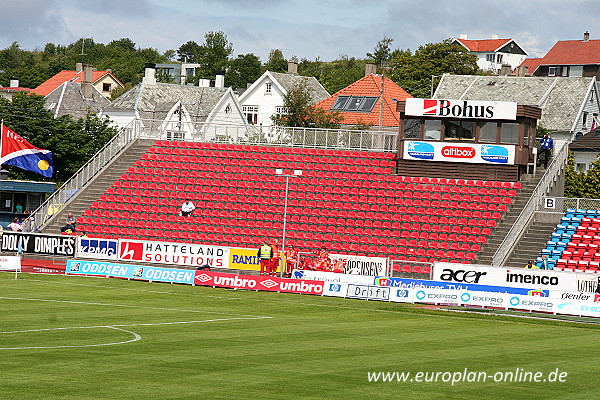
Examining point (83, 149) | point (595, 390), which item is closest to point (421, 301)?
point (595, 390)

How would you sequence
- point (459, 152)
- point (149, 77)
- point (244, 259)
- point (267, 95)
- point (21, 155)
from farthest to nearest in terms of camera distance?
point (267, 95) → point (149, 77) → point (21, 155) → point (459, 152) → point (244, 259)

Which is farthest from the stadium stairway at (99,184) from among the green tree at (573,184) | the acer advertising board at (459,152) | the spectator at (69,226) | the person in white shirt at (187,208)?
the green tree at (573,184)

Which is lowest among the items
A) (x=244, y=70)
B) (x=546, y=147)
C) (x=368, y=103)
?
(x=546, y=147)

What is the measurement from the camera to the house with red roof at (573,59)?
398ft

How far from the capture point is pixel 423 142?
49.2 meters

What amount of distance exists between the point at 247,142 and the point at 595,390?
1560 inches

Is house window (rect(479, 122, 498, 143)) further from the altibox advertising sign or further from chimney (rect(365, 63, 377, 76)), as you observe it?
chimney (rect(365, 63, 377, 76))

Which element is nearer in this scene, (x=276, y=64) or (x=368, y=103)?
(x=368, y=103)

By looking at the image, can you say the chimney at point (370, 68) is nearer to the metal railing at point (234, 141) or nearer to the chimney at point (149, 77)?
the chimney at point (149, 77)

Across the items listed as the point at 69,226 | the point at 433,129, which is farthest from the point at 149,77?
the point at 433,129

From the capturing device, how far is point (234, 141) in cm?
5634

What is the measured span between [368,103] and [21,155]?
39.8m

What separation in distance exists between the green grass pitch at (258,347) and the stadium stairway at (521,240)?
8793mm

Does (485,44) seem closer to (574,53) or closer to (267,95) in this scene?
(574,53)
